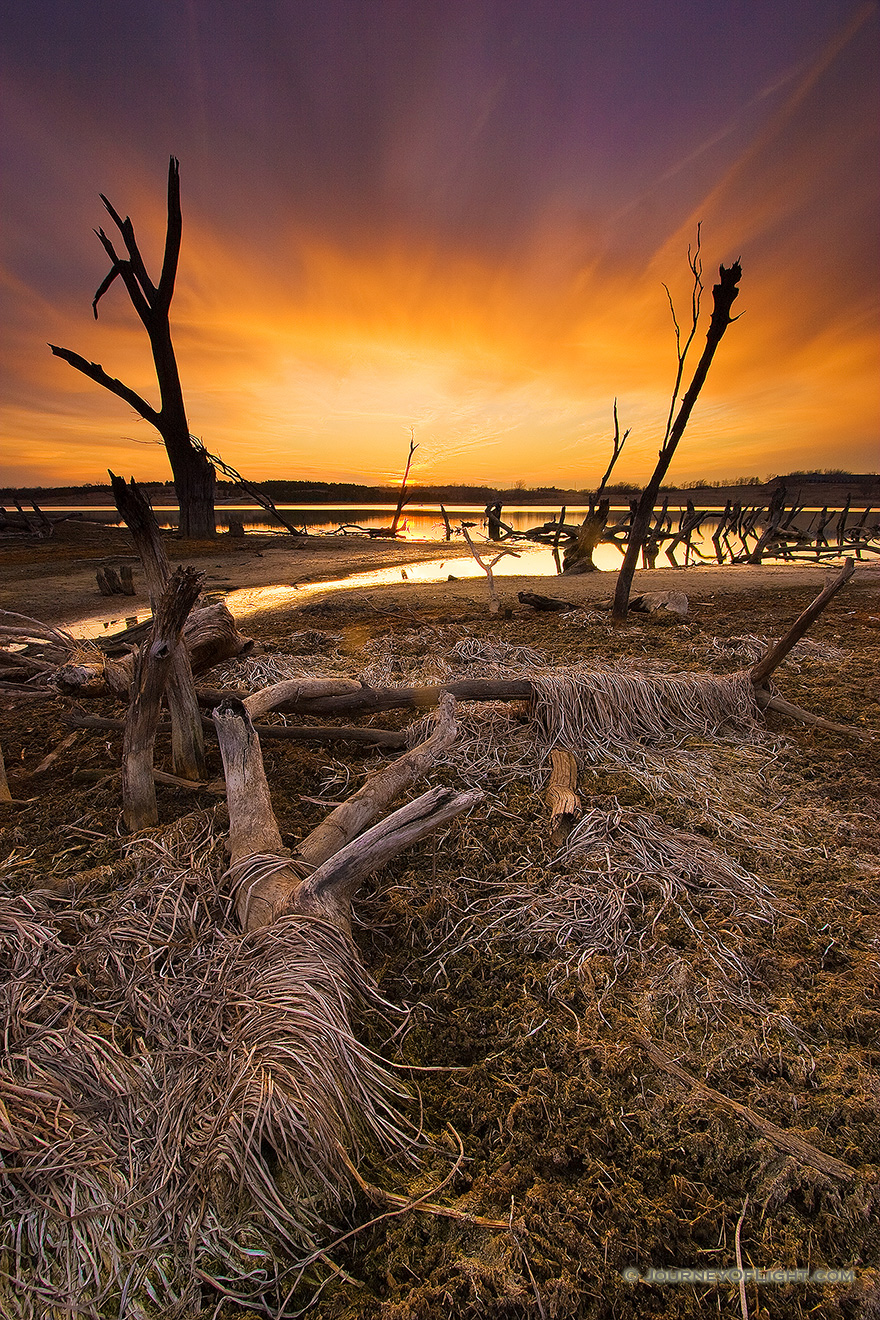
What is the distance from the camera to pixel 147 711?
2.52 metres

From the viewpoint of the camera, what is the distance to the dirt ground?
1.15 meters

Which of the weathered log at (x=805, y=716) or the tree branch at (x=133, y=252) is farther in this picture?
the tree branch at (x=133, y=252)

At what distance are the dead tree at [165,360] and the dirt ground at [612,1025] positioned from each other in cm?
1467

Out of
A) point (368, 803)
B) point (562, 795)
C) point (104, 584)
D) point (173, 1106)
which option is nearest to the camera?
point (173, 1106)

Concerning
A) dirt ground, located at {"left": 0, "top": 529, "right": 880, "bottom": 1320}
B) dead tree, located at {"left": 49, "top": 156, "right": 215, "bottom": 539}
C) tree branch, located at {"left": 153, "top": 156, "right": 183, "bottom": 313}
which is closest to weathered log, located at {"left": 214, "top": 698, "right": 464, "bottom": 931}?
dirt ground, located at {"left": 0, "top": 529, "right": 880, "bottom": 1320}

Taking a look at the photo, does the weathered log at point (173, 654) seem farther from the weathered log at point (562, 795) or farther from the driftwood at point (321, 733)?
the weathered log at point (562, 795)

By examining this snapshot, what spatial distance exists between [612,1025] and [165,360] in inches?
762

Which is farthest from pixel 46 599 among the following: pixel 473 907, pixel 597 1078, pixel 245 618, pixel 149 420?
pixel 597 1078

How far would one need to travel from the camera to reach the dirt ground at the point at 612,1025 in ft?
3.78

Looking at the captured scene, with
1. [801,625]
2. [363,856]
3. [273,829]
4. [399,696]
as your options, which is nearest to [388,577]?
[399,696]

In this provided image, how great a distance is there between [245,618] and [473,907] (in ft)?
20.4

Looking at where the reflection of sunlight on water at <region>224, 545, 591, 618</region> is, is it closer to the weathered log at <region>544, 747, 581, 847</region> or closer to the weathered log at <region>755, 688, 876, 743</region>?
the weathered log at <region>544, 747, 581, 847</region>

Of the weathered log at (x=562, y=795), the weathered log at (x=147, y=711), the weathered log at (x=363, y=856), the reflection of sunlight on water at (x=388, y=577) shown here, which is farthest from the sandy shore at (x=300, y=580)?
the weathered log at (x=363, y=856)

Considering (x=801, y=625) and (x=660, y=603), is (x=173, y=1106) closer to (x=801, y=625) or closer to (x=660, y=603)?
(x=801, y=625)
